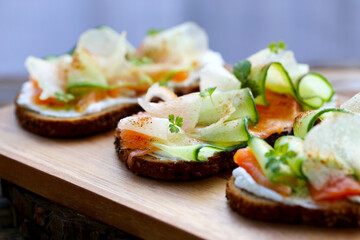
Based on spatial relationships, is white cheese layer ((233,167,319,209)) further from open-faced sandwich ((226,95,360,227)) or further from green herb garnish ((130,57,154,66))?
green herb garnish ((130,57,154,66))

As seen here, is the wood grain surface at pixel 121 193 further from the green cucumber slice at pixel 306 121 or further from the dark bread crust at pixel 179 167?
the green cucumber slice at pixel 306 121

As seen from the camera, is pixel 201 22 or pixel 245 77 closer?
pixel 245 77

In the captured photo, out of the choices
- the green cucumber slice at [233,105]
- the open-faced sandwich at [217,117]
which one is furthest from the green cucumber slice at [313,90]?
the green cucumber slice at [233,105]

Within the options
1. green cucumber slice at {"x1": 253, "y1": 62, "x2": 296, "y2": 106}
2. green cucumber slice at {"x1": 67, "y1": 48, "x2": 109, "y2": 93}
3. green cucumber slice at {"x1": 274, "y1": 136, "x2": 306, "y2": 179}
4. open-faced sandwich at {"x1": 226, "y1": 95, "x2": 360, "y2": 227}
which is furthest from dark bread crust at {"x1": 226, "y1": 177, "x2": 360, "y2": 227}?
green cucumber slice at {"x1": 67, "y1": 48, "x2": 109, "y2": 93}

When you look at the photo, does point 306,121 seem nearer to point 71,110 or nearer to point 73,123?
point 73,123

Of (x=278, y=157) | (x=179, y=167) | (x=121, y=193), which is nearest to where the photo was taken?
(x=278, y=157)

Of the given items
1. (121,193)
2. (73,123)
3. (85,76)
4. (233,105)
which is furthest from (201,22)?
(121,193)
